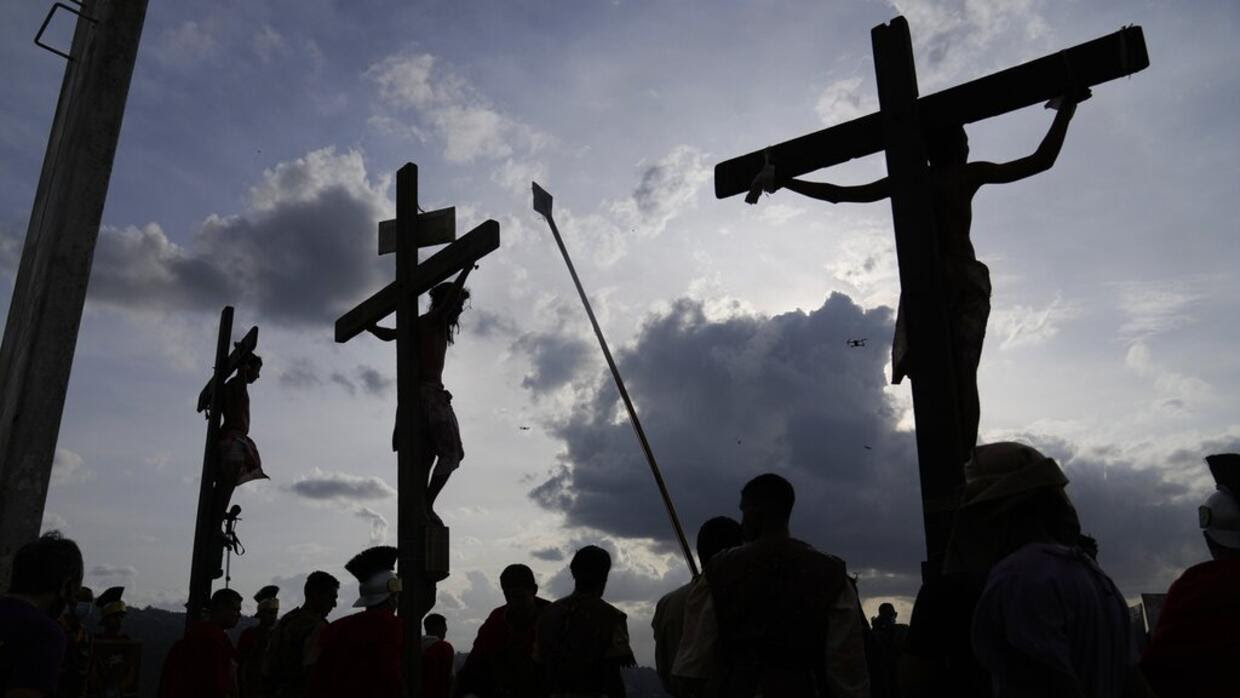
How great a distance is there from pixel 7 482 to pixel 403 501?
9.28 feet

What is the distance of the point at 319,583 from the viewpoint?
7.18 m

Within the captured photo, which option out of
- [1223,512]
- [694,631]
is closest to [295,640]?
[694,631]

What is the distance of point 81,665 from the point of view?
4.99m

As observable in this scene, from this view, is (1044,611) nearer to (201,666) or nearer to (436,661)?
(201,666)

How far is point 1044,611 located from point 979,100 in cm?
329

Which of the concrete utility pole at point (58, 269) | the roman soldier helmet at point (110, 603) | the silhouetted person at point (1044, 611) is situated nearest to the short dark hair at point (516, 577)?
the concrete utility pole at point (58, 269)

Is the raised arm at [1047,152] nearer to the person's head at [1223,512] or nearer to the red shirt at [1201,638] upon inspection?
the person's head at [1223,512]

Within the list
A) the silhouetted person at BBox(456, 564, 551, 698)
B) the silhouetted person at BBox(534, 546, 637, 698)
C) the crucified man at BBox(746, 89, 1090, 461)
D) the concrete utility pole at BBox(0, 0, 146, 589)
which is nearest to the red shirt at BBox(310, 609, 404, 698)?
the silhouetted person at BBox(456, 564, 551, 698)

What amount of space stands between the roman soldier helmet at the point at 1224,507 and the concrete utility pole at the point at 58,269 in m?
7.30

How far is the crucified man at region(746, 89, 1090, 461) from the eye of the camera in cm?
478

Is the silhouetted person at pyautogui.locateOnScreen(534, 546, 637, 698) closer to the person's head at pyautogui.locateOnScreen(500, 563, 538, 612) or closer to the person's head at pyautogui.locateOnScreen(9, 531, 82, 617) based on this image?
the person's head at pyautogui.locateOnScreen(500, 563, 538, 612)

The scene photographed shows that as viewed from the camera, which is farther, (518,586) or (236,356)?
(236,356)

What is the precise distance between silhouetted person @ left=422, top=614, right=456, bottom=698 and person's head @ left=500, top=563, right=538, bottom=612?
3250mm

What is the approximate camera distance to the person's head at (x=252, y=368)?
11852 mm
